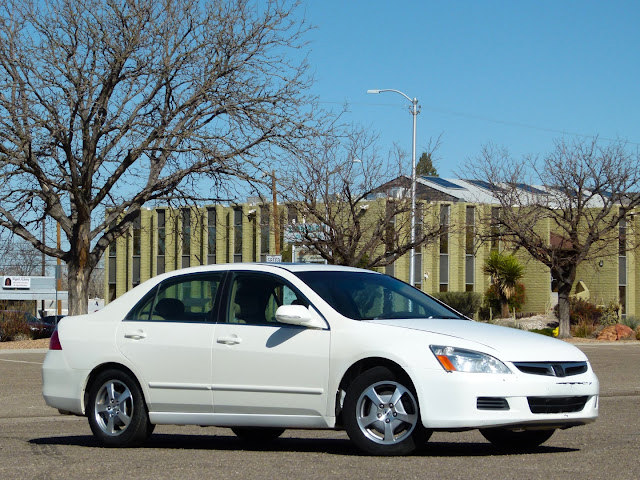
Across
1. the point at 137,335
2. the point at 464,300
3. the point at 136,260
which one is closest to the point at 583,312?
the point at 464,300

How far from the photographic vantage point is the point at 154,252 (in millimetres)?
64812

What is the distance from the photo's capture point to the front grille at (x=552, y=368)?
320 inches

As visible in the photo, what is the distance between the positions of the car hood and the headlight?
5cm

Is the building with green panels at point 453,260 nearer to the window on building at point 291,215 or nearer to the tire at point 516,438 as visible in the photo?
the window on building at point 291,215

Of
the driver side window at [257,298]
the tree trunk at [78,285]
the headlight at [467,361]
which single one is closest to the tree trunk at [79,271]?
the tree trunk at [78,285]

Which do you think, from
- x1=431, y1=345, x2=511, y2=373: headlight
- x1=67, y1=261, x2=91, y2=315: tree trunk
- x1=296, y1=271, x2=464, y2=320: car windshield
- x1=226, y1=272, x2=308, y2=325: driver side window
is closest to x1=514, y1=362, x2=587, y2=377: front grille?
x1=431, y1=345, x2=511, y2=373: headlight

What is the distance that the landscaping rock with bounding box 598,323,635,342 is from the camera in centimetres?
4112

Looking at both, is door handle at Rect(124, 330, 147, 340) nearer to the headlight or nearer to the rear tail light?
the rear tail light

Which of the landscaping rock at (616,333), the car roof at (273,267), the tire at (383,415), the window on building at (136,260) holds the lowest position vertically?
the landscaping rock at (616,333)

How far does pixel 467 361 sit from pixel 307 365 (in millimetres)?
1332

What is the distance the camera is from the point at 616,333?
137 ft

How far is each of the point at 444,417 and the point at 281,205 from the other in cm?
3067

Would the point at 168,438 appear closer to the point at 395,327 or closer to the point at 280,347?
the point at 280,347

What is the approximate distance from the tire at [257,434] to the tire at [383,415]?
5.28 feet
